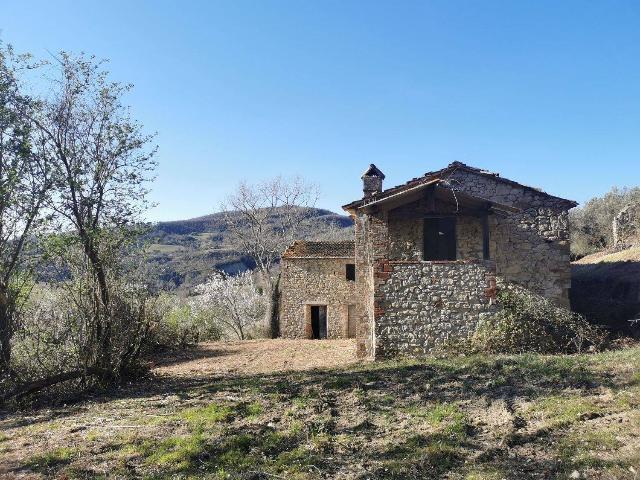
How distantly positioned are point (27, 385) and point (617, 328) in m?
13.8

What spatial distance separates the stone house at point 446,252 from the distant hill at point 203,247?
62.2ft

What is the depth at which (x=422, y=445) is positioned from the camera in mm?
5555

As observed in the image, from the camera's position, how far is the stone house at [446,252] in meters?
11.3

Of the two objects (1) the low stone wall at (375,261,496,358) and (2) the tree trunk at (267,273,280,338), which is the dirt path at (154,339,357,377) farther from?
(2) the tree trunk at (267,273,280,338)

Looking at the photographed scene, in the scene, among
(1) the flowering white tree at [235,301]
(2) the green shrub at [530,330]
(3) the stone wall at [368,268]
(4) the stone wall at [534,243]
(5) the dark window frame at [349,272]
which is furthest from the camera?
(1) the flowering white tree at [235,301]

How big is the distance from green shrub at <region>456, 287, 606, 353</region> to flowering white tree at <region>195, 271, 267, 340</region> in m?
19.6

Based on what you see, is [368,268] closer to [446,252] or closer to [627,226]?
[446,252]

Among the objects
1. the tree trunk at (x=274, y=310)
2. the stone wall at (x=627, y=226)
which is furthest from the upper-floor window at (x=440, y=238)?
the tree trunk at (x=274, y=310)

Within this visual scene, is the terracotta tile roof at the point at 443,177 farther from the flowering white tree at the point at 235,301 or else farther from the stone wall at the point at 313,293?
the flowering white tree at the point at 235,301

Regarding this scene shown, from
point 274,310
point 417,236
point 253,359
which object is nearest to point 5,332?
point 253,359

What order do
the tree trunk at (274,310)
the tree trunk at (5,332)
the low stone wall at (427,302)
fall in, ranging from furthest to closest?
the tree trunk at (274,310), the low stone wall at (427,302), the tree trunk at (5,332)

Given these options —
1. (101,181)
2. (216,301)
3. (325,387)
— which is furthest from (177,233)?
(325,387)

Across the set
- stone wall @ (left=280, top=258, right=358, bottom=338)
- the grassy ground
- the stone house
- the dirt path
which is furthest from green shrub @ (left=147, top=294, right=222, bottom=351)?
the grassy ground

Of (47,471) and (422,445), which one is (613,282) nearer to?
(422,445)
